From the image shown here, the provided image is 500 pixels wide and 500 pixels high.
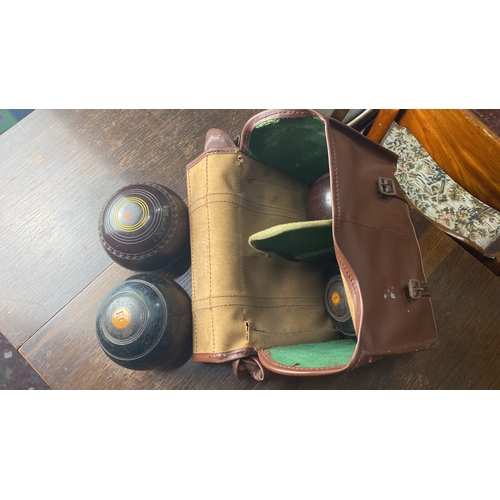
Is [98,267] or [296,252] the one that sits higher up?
[98,267]

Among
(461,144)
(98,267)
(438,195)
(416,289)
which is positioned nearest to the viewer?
(416,289)

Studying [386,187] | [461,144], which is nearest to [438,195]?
[461,144]

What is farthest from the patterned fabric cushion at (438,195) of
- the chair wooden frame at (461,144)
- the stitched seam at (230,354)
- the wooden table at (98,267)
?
the stitched seam at (230,354)

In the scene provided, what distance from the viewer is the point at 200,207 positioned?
1137 millimetres

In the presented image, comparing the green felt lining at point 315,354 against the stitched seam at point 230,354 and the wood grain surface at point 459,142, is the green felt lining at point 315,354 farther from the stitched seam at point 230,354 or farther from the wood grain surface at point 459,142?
the wood grain surface at point 459,142

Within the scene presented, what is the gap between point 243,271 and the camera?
3.57ft

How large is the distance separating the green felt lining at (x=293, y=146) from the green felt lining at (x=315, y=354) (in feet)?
1.79

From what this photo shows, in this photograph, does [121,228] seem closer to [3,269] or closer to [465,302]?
[3,269]

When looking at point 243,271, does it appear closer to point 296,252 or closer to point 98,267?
point 296,252

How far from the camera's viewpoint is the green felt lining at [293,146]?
103cm

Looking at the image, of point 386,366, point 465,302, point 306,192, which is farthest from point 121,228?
point 465,302

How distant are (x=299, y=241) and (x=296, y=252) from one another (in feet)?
0.34

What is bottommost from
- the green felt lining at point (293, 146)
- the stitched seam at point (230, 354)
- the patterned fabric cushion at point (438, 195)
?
the patterned fabric cushion at point (438, 195)

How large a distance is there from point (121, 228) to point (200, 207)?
23 centimetres
